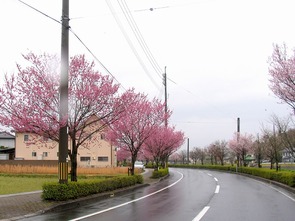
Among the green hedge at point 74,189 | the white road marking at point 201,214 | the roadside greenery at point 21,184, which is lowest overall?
the roadside greenery at point 21,184

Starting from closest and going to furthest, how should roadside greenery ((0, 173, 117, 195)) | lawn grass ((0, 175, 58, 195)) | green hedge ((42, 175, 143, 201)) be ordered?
green hedge ((42, 175, 143, 201)), lawn grass ((0, 175, 58, 195)), roadside greenery ((0, 173, 117, 195))

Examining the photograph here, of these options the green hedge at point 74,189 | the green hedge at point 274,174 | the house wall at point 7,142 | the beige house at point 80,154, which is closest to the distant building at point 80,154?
the beige house at point 80,154

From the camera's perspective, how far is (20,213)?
10.7 m

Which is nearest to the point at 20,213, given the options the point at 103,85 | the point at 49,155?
the point at 103,85

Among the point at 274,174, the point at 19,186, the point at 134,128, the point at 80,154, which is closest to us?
the point at 19,186

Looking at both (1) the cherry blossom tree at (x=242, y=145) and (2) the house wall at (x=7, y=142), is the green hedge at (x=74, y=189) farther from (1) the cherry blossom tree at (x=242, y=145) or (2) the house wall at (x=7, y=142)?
(2) the house wall at (x=7, y=142)

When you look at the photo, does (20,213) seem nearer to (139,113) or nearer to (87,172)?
(139,113)

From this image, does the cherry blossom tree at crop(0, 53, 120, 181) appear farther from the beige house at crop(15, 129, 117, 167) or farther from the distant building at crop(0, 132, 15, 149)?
the distant building at crop(0, 132, 15, 149)

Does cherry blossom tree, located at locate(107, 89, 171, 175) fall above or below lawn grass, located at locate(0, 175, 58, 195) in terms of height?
above

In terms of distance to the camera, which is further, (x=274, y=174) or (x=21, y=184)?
(x=274, y=174)

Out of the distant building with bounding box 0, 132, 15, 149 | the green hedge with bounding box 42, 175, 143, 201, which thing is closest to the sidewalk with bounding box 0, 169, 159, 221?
the green hedge with bounding box 42, 175, 143, 201

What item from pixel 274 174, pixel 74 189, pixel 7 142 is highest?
pixel 7 142

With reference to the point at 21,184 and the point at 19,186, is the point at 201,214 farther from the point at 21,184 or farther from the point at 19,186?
the point at 21,184

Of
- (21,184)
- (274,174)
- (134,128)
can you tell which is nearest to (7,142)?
(21,184)
